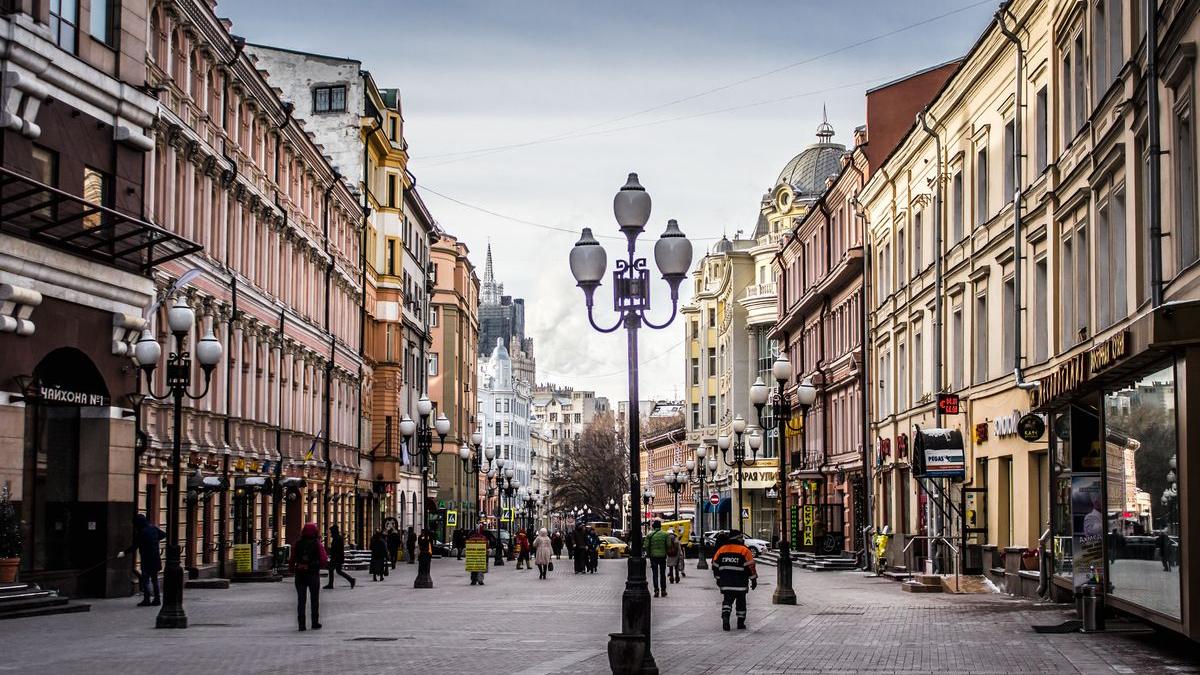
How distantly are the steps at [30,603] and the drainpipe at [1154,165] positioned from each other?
17.0m

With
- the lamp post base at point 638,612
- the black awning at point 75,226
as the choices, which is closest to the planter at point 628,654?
the lamp post base at point 638,612

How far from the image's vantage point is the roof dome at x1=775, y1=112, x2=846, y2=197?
85.8 metres

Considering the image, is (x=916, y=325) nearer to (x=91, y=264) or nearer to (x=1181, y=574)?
(x=91, y=264)

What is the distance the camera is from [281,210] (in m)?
47.6

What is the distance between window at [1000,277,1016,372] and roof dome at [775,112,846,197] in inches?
2039

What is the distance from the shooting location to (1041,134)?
3014cm

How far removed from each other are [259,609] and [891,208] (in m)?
25.6

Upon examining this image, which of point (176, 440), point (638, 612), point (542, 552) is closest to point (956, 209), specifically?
point (542, 552)

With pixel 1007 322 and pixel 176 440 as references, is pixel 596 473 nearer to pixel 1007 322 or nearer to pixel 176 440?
pixel 1007 322

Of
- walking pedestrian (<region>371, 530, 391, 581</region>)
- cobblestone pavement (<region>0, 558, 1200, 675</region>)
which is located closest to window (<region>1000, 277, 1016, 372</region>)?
cobblestone pavement (<region>0, 558, 1200, 675</region>)

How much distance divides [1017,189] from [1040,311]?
2.52 meters

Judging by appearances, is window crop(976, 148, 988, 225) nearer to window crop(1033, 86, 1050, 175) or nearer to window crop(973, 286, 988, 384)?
window crop(973, 286, 988, 384)

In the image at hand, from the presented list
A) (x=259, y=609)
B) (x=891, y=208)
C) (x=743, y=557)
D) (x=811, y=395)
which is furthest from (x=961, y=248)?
(x=259, y=609)

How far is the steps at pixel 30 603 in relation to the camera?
2383 centimetres
